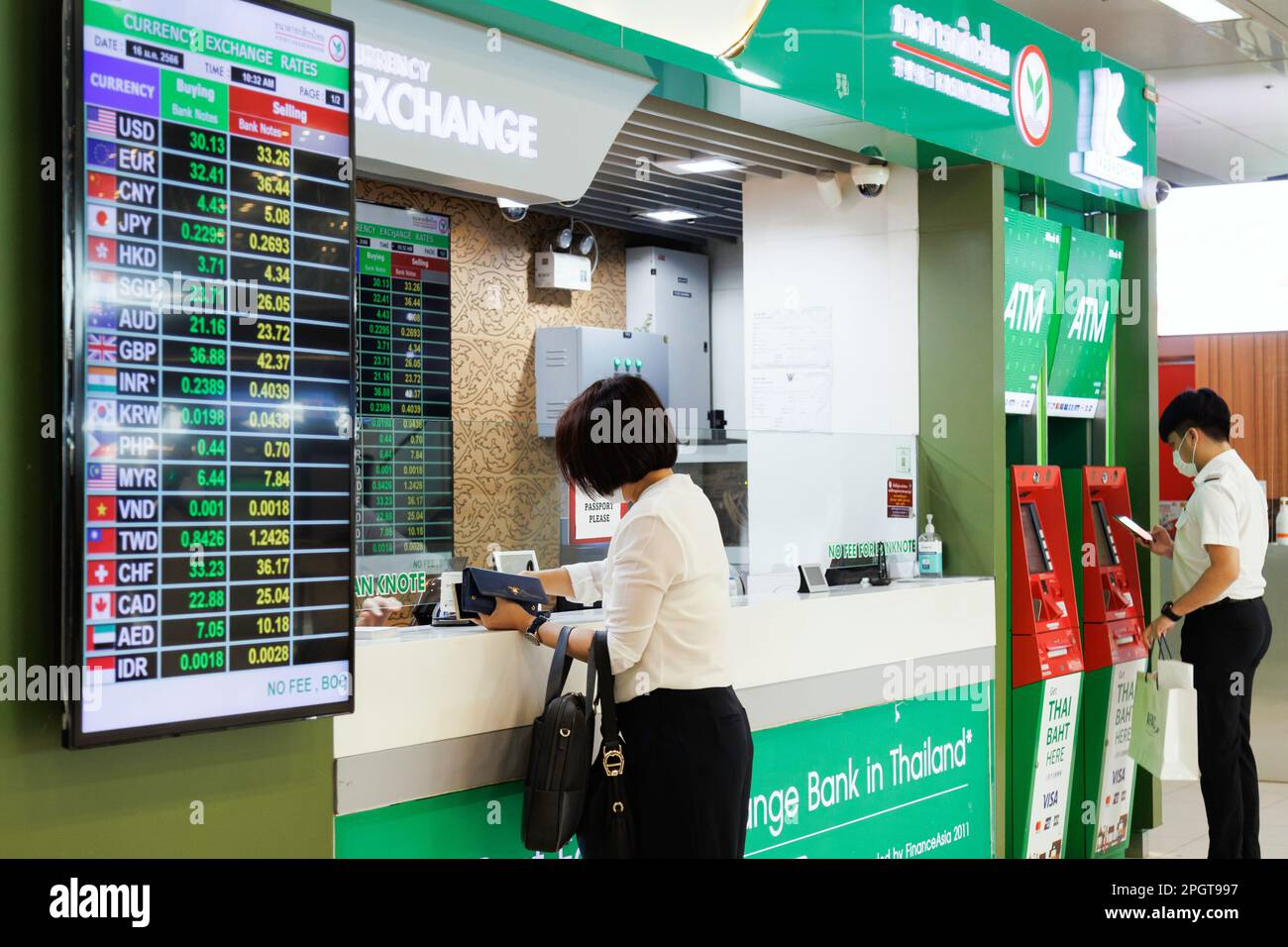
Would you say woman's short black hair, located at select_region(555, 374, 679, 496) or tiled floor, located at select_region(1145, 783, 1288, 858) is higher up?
woman's short black hair, located at select_region(555, 374, 679, 496)

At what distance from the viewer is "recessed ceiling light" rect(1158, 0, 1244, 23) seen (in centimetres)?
531

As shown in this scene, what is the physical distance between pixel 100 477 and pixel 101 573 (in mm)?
149

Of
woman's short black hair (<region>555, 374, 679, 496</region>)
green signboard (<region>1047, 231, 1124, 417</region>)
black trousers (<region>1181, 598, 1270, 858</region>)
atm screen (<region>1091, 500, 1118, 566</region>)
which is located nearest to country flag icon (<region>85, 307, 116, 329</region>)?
woman's short black hair (<region>555, 374, 679, 496</region>)

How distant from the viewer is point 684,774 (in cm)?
270

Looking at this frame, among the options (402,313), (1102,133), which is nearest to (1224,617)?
(1102,133)

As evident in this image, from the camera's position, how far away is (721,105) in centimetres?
390

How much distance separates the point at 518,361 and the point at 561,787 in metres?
3.48

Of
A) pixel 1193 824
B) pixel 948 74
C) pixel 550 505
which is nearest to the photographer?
pixel 550 505

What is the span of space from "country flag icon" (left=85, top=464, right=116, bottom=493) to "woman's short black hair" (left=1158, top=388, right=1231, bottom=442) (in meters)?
3.82

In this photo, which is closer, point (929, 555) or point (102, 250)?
point (102, 250)

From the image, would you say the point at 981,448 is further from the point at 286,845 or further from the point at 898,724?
the point at 286,845

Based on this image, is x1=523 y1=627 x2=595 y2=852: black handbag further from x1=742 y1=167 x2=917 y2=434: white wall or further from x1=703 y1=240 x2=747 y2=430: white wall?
x1=703 y1=240 x2=747 y2=430: white wall

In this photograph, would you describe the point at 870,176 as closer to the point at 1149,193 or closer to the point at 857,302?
the point at 857,302
